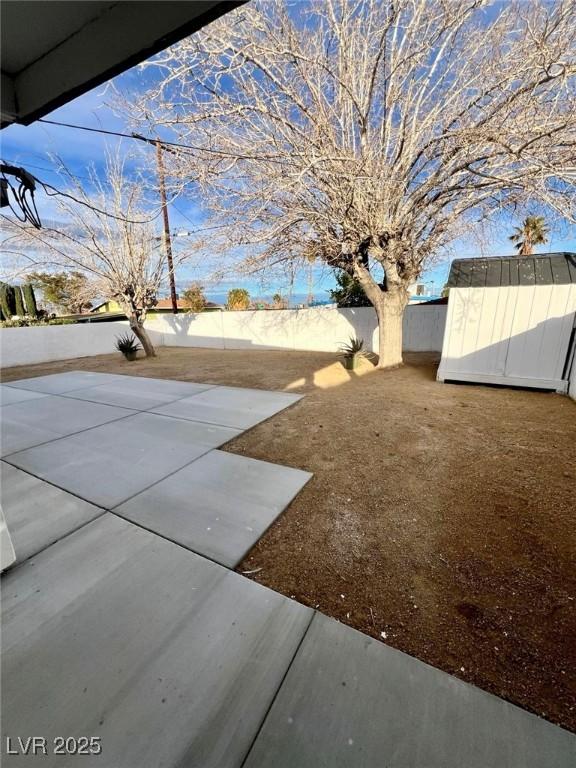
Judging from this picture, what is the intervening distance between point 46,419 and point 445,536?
5.11 m

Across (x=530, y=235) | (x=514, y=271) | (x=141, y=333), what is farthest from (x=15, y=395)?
(x=530, y=235)

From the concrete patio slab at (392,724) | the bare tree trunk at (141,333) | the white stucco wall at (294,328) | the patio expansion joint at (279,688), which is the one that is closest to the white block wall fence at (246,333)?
the white stucco wall at (294,328)

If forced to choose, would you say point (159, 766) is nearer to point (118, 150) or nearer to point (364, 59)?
point (364, 59)

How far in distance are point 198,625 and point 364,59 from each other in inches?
275

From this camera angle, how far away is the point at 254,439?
3.63 m

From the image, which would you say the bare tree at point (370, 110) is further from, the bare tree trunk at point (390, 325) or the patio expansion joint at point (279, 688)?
the patio expansion joint at point (279, 688)

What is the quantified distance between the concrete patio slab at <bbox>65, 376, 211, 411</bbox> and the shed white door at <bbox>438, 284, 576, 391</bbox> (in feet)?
15.9

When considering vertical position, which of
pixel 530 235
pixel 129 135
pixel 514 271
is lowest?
pixel 514 271

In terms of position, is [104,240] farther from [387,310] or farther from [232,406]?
[387,310]

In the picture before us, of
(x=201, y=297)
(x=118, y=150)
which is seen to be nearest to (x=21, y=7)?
(x=118, y=150)

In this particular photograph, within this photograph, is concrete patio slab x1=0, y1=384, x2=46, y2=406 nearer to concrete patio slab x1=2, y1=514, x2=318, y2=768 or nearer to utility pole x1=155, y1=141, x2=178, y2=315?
utility pole x1=155, y1=141, x2=178, y2=315

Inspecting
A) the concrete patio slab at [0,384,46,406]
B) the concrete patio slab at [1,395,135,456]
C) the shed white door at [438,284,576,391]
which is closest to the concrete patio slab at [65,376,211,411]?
the concrete patio slab at [1,395,135,456]

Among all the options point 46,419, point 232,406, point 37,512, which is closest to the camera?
point 37,512

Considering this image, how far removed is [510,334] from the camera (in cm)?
528
